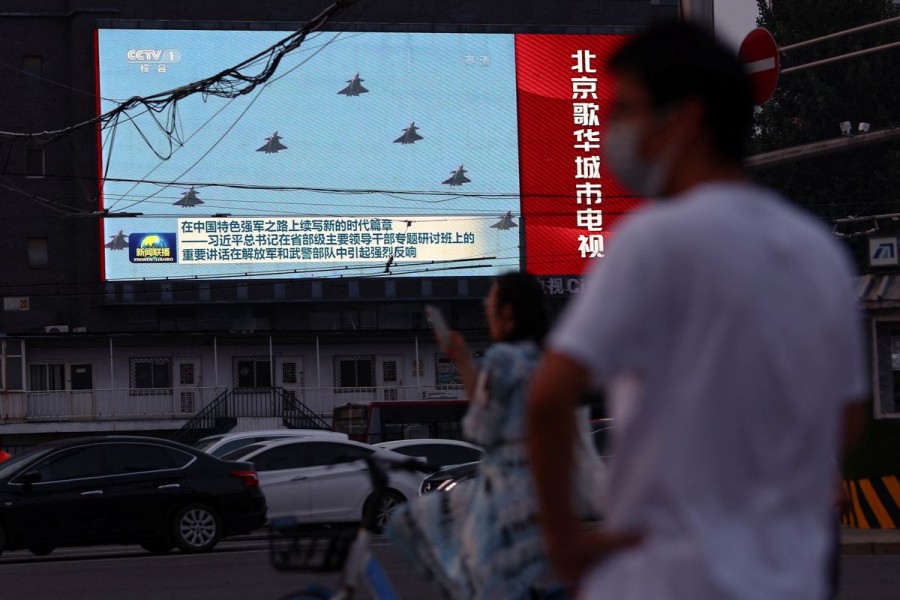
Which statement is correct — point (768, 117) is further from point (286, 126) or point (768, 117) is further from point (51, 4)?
point (51, 4)

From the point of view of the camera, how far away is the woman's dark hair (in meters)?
6.08

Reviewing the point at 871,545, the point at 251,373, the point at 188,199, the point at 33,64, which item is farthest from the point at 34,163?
the point at 871,545

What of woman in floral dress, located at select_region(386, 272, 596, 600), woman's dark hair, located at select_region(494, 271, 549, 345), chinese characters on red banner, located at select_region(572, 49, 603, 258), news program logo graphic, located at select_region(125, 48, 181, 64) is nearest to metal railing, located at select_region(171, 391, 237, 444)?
news program logo graphic, located at select_region(125, 48, 181, 64)

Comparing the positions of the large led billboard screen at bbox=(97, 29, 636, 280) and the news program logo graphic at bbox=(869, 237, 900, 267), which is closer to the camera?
the news program logo graphic at bbox=(869, 237, 900, 267)

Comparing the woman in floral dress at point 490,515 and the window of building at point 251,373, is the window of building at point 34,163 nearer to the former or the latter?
the window of building at point 251,373

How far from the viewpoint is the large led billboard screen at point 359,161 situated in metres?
55.9

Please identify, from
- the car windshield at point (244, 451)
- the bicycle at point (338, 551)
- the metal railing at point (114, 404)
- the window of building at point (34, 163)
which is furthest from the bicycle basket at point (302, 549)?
the window of building at point (34, 163)

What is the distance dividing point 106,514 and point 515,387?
43.3 feet

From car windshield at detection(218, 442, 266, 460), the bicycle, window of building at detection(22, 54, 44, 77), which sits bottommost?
car windshield at detection(218, 442, 266, 460)

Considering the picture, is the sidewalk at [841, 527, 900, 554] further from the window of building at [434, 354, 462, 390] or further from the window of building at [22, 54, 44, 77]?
the window of building at [22, 54, 44, 77]

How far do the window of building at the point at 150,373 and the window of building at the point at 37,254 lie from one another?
17.3 ft

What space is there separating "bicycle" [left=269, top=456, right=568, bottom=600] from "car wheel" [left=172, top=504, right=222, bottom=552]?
Answer: 42.7 feet

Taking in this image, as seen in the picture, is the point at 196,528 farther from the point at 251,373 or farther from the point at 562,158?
the point at 562,158

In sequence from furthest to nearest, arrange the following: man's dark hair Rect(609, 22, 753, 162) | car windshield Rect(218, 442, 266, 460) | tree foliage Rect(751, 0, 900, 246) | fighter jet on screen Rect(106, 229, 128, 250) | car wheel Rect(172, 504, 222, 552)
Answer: tree foliage Rect(751, 0, 900, 246)
fighter jet on screen Rect(106, 229, 128, 250)
car windshield Rect(218, 442, 266, 460)
car wheel Rect(172, 504, 222, 552)
man's dark hair Rect(609, 22, 753, 162)
